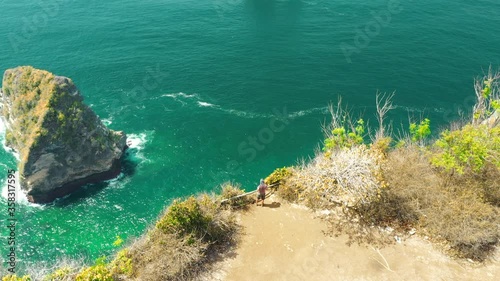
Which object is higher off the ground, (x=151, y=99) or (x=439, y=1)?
(x=439, y=1)

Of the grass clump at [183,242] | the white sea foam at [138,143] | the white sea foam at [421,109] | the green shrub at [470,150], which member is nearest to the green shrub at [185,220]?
the grass clump at [183,242]

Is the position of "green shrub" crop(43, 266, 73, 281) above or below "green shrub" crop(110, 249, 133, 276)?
above

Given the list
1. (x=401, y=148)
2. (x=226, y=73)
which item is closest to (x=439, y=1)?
(x=226, y=73)

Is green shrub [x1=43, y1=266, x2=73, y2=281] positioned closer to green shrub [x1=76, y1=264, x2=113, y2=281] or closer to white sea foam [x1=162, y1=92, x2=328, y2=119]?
green shrub [x1=76, y1=264, x2=113, y2=281]

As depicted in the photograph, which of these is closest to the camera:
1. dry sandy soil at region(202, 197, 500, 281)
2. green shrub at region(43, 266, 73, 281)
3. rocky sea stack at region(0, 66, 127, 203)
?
green shrub at region(43, 266, 73, 281)

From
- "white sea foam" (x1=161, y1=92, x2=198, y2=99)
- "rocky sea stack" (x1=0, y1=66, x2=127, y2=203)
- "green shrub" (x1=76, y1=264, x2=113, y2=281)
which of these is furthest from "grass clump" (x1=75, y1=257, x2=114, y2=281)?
"white sea foam" (x1=161, y1=92, x2=198, y2=99)

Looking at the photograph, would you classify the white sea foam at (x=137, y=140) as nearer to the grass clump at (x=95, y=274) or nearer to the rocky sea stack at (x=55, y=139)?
the rocky sea stack at (x=55, y=139)

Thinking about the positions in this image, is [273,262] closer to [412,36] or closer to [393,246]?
[393,246]
